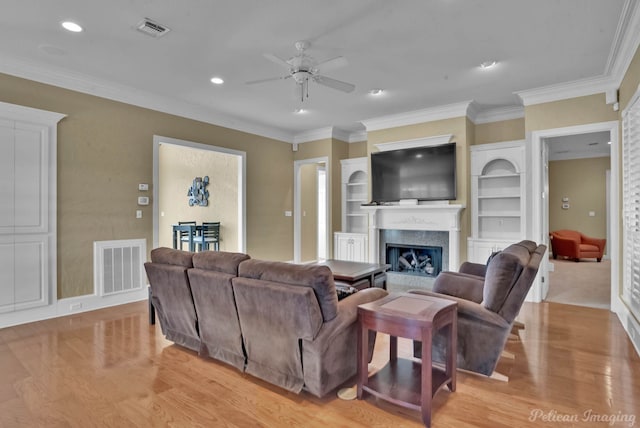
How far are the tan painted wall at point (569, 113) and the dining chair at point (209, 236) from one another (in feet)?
19.1

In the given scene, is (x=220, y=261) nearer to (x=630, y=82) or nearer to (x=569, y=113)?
(x=630, y=82)

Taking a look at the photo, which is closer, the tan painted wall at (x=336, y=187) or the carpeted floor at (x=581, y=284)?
the carpeted floor at (x=581, y=284)

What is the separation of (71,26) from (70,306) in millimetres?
3022

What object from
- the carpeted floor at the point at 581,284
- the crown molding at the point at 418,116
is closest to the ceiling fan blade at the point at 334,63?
the crown molding at the point at 418,116

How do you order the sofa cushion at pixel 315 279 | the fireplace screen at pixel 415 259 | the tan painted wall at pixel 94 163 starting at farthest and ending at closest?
the fireplace screen at pixel 415 259
the tan painted wall at pixel 94 163
the sofa cushion at pixel 315 279

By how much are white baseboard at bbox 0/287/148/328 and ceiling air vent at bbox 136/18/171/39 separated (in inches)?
123

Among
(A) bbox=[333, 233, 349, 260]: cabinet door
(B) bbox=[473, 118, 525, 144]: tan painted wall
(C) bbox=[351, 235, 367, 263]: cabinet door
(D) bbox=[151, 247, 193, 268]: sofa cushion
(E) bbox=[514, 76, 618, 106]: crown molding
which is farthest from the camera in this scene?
(A) bbox=[333, 233, 349, 260]: cabinet door

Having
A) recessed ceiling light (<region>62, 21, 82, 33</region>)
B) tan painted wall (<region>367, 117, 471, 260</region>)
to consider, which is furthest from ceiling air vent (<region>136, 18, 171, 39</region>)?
tan painted wall (<region>367, 117, 471, 260</region>)

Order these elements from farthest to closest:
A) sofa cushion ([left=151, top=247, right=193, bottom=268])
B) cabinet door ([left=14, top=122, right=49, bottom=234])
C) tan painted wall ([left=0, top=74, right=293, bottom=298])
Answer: tan painted wall ([left=0, top=74, right=293, bottom=298]) < cabinet door ([left=14, top=122, right=49, bottom=234]) < sofa cushion ([left=151, top=247, right=193, bottom=268])

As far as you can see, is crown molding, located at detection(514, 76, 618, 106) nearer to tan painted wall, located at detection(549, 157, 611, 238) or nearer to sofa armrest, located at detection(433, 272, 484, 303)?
sofa armrest, located at detection(433, 272, 484, 303)

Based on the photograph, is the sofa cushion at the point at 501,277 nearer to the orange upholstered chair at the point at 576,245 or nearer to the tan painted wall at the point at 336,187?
the tan painted wall at the point at 336,187

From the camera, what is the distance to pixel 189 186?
26.5ft

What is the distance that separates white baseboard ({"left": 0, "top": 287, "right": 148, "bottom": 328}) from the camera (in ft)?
12.3

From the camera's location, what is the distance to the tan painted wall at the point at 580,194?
9.02 metres
